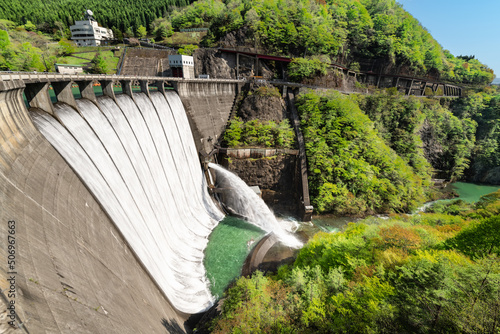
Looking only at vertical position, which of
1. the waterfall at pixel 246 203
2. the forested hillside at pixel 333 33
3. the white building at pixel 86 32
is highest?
the white building at pixel 86 32

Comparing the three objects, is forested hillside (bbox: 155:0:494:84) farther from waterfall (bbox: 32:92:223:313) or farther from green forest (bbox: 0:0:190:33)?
waterfall (bbox: 32:92:223:313)

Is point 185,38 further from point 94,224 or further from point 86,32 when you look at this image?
point 94,224

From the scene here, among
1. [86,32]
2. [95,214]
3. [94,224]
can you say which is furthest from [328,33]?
[86,32]

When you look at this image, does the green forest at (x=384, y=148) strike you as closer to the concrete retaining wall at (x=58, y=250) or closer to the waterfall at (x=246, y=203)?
the waterfall at (x=246, y=203)

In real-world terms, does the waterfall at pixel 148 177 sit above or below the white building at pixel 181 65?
below

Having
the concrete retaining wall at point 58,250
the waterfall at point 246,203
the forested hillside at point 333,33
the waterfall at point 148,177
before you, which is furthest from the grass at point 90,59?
the concrete retaining wall at point 58,250

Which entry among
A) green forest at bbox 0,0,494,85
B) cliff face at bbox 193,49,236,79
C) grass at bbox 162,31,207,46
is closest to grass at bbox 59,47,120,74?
grass at bbox 162,31,207,46

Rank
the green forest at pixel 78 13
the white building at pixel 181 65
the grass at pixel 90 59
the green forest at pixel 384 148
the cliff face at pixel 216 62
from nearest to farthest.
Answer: the green forest at pixel 384 148 < the white building at pixel 181 65 < the cliff face at pixel 216 62 < the grass at pixel 90 59 < the green forest at pixel 78 13
